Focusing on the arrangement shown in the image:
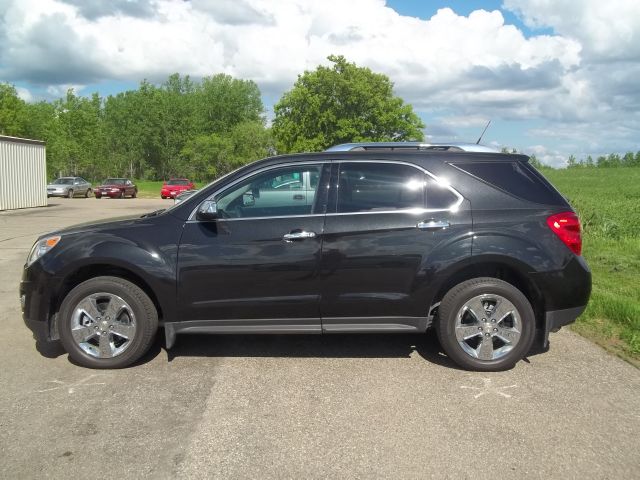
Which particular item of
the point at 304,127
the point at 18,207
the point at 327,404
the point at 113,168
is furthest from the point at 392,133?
the point at 327,404

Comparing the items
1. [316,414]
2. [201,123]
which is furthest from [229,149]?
[316,414]

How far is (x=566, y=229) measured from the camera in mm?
4738

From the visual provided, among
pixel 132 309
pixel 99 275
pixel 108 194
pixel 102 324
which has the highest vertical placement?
pixel 108 194

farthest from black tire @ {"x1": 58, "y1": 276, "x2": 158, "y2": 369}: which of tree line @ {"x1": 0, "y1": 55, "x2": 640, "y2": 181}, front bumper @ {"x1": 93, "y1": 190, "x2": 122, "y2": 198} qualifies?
tree line @ {"x1": 0, "y1": 55, "x2": 640, "y2": 181}

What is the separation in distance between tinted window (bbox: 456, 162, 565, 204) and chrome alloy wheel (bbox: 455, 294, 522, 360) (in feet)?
3.03

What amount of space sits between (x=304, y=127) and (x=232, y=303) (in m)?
48.5

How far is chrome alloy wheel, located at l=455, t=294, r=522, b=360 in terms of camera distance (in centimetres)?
473

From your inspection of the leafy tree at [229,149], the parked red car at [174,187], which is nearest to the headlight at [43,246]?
the parked red car at [174,187]

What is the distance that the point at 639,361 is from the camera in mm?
5016

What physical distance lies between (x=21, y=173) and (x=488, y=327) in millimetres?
25278

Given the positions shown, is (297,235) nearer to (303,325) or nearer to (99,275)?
(303,325)

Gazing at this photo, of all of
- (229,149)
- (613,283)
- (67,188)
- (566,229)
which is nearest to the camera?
(566,229)

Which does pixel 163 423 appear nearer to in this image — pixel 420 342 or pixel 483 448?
pixel 483 448

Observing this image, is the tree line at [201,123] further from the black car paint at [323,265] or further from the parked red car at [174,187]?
the black car paint at [323,265]
